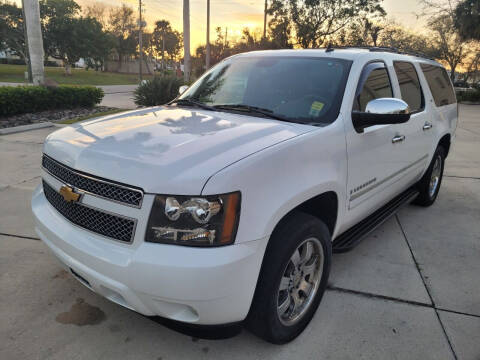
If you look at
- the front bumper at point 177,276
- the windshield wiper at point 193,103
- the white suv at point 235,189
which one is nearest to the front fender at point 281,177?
the white suv at point 235,189

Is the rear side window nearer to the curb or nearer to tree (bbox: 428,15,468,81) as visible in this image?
the curb

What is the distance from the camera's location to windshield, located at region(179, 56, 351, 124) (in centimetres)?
289

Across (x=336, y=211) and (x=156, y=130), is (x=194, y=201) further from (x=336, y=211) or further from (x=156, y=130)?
(x=336, y=211)

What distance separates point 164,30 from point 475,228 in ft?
295

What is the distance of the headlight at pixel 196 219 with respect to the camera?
191cm

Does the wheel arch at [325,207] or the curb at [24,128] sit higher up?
the wheel arch at [325,207]

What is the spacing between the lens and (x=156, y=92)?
11.9 m

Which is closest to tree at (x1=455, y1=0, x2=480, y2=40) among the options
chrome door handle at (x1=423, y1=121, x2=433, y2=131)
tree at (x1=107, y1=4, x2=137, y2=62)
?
chrome door handle at (x1=423, y1=121, x2=433, y2=131)

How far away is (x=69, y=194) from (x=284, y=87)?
6.03 ft

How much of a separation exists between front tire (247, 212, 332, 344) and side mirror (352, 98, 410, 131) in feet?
2.87

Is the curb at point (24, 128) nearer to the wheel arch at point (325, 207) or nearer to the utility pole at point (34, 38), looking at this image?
the utility pole at point (34, 38)

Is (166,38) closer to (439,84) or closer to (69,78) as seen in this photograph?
(69,78)

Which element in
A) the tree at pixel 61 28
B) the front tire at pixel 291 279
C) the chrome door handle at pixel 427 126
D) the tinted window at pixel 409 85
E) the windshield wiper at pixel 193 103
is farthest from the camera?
the tree at pixel 61 28

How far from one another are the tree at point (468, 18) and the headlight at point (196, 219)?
29.3 metres
